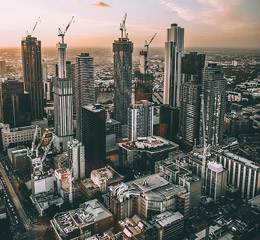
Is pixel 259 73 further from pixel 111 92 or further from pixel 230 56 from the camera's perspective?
pixel 111 92

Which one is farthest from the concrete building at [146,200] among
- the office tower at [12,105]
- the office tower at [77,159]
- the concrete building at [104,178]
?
the office tower at [12,105]

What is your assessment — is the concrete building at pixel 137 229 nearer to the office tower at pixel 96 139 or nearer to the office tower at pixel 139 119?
the office tower at pixel 96 139

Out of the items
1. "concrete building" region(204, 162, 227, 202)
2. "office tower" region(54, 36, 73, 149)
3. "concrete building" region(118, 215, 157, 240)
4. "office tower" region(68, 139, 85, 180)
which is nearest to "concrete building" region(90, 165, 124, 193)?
"office tower" region(68, 139, 85, 180)

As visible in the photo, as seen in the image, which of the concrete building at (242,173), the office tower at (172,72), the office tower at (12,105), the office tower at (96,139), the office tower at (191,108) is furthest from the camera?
the office tower at (172,72)

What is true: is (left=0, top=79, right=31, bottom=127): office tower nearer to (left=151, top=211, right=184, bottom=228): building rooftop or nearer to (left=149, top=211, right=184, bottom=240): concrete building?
(left=151, top=211, right=184, bottom=228): building rooftop

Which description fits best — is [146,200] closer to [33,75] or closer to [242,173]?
[242,173]

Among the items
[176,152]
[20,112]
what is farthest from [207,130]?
[20,112]

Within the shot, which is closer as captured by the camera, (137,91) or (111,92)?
(137,91)
